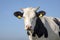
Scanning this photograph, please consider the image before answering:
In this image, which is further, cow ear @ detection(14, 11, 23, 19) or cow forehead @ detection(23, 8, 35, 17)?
cow ear @ detection(14, 11, 23, 19)

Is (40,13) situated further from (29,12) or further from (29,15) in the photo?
(29,15)

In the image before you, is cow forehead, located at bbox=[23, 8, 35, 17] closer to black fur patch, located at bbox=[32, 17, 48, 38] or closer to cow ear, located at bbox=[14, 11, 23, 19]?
cow ear, located at bbox=[14, 11, 23, 19]

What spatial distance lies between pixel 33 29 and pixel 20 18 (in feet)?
3.65

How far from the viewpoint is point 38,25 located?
1641 centimetres

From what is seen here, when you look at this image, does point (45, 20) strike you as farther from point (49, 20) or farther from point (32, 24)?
point (32, 24)

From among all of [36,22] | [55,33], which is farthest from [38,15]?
[55,33]

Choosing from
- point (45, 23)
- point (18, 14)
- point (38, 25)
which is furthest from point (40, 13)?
point (18, 14)

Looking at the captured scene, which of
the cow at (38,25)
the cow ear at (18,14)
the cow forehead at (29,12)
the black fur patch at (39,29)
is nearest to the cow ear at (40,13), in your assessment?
the cow at (38,25)

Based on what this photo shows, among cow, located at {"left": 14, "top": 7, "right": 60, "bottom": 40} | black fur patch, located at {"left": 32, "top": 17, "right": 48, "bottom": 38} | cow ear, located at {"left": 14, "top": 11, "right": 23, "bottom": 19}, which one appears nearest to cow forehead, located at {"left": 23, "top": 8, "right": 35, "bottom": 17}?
cow, located at {"left": 14, "top": 7, "right": 60, "bottom": 40}

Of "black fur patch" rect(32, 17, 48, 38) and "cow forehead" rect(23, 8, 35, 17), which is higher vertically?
"cow forehead" rect(23, 8, 35, 17)

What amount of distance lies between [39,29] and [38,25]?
0.23 metres

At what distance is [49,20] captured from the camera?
57.4ft

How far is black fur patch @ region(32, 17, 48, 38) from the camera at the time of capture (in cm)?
1628

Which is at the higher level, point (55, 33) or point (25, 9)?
point (25, 9)
